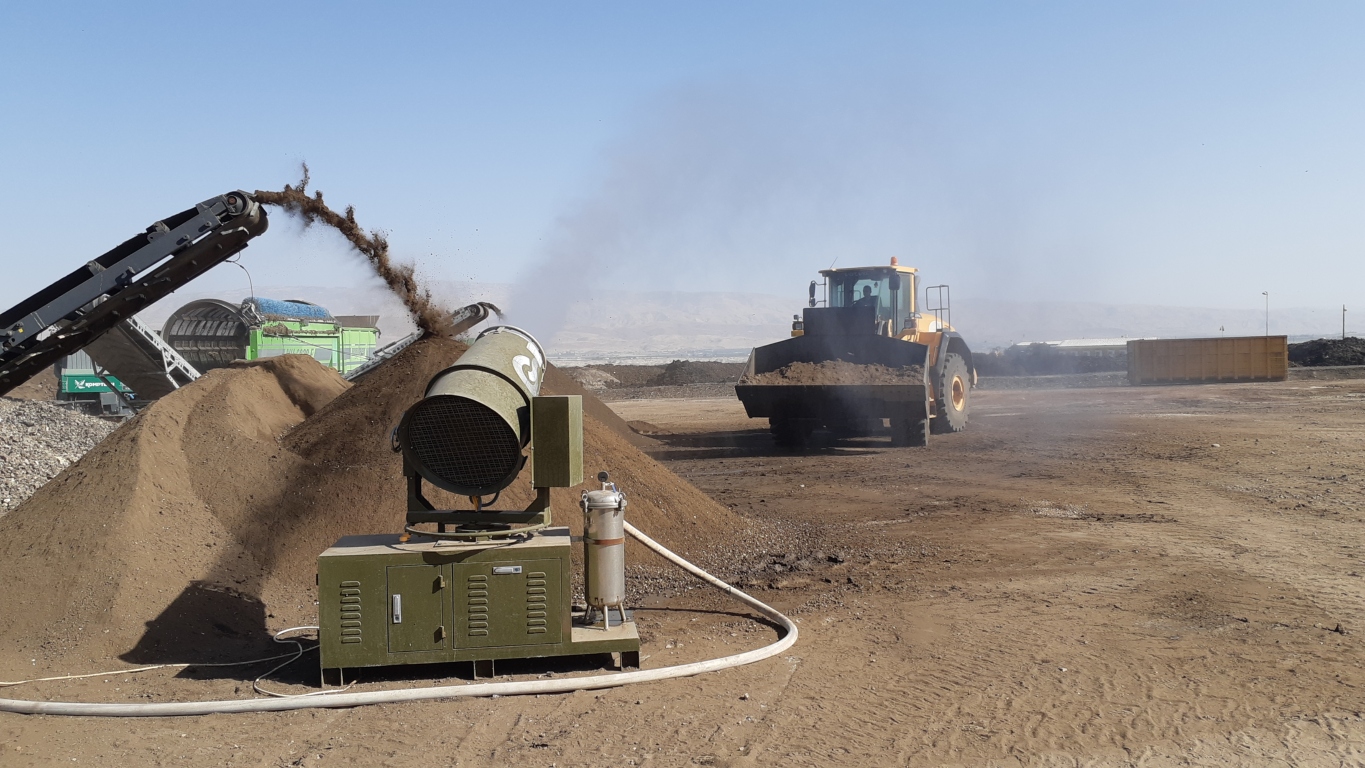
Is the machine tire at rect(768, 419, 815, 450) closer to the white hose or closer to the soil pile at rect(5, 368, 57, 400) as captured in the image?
the white hose

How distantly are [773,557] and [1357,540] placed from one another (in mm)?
5750

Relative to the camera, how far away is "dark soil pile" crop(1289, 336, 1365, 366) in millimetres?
45531

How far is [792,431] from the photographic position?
19.4 metres

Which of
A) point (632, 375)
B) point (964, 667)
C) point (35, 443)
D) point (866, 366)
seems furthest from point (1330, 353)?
point (35, 443)

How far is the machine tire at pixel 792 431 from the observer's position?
760 inches

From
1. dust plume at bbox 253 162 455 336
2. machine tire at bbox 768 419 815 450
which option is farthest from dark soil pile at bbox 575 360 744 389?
dust plume at bbox 253 162 455 336

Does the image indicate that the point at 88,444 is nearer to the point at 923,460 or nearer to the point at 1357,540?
the point at 923,460

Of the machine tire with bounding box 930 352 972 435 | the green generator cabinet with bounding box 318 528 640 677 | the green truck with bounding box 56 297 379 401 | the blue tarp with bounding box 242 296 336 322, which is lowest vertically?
the green generator cabinet with bounding box 318 528 640 677

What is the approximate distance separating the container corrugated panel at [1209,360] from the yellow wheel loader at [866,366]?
21.3 metres

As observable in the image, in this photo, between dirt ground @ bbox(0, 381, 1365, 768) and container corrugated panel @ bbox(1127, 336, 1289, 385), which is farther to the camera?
container corrugated panel @ bbox(1127, 336, 1289, 385)

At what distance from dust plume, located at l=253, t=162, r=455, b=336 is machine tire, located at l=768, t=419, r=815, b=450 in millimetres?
8940

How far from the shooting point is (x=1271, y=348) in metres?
38.3

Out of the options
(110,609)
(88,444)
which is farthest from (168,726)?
(88,444)

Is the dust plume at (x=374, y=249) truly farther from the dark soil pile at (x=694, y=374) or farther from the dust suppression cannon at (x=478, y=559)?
the dark soil pile at (x=694, y=374)
